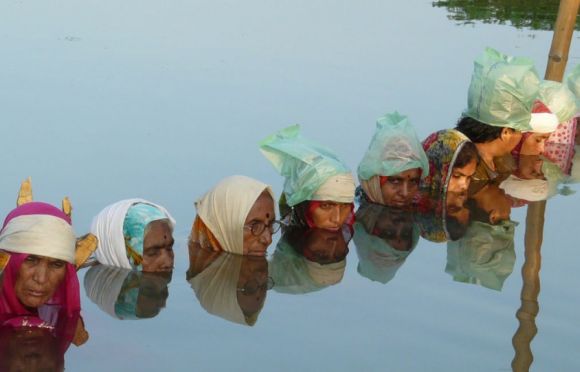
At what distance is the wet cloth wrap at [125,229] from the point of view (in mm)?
7789

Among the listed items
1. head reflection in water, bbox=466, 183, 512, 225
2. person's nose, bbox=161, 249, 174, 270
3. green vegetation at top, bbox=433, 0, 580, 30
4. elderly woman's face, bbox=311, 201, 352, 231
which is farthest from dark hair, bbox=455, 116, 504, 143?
green vegetation at top, bbox=433, 0, 580, 30

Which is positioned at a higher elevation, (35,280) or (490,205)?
(35,280)

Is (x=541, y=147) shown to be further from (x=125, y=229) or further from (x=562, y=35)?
(x=125, y=229)

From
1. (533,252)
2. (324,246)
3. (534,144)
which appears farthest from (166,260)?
(534,144)

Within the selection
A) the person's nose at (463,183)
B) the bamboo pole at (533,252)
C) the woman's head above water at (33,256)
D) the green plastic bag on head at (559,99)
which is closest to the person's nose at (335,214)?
the bamboo pole at (533,252)

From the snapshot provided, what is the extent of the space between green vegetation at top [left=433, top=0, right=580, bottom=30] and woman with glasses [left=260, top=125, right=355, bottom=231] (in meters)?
10.0

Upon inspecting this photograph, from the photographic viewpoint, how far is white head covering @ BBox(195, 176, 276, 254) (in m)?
8.20

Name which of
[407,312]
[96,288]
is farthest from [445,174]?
[96,288]

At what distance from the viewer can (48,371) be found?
6.38 m

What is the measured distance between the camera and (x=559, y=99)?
1206 cm

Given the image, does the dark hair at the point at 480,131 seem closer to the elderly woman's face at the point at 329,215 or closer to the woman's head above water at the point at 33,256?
the elderly woman's face at the point at 329,215

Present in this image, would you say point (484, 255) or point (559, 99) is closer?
point (484, 255)

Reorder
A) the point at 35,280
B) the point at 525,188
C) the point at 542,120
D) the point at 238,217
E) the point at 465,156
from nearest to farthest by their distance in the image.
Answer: the point at 35,280 < the point at 238,217 < the point at 465,156 < the point at 525,188 < the point at 542,120

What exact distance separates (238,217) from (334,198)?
101 centimetres
